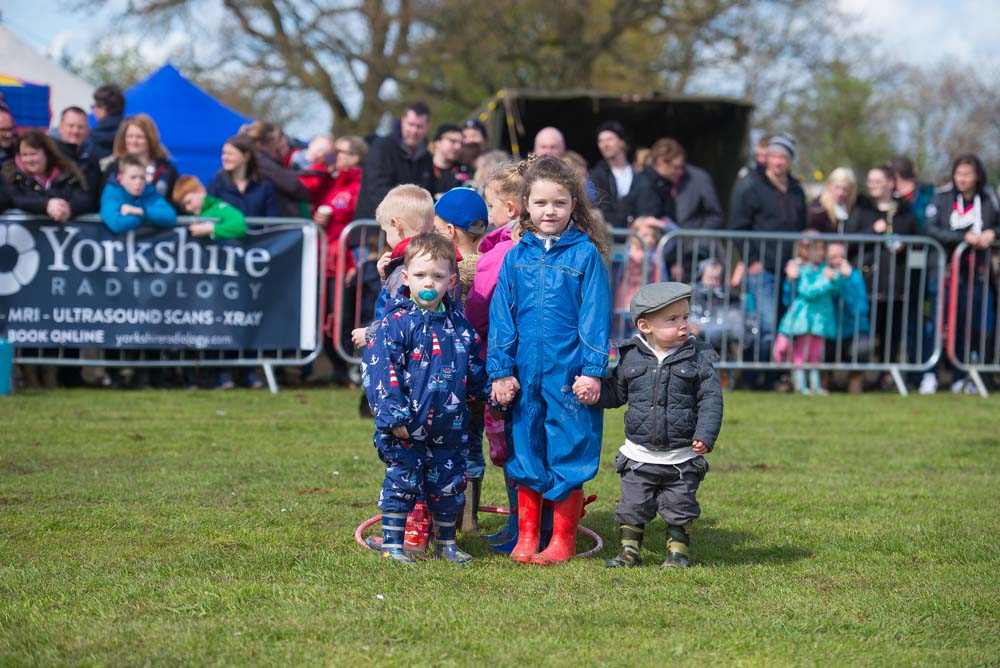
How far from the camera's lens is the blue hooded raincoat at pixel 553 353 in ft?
18.8

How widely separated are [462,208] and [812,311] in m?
7.31

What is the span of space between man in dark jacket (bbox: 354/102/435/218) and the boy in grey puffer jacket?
606cm

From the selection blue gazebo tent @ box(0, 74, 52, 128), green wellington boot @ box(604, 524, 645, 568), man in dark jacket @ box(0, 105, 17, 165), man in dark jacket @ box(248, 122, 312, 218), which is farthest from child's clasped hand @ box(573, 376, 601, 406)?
blue gazebo tent @ box(0, 74, 52, 128)

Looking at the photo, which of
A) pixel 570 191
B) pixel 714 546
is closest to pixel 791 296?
pixel 714 546

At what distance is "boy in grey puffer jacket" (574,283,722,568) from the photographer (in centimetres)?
565

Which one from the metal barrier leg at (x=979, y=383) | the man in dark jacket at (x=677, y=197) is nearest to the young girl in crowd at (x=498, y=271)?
the man in dark jacket at (x=677, y=197)

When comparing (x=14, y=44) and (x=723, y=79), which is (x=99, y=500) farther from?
(x=723, y=79)

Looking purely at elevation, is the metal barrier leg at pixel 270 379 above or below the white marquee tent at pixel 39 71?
below

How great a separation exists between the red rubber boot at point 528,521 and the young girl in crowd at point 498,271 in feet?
0.45

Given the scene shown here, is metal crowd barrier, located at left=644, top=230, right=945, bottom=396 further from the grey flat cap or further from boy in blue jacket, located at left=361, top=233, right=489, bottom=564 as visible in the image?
boy in blue jacket, located at left=361, top=233, right=489, bottom=564

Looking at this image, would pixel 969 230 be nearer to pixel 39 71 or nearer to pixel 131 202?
pixel 131 202

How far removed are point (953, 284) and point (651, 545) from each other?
317 inches

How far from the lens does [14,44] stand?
59.2 ft

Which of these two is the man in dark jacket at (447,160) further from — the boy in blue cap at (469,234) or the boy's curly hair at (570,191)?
the boy's curly hair at (570,191)
